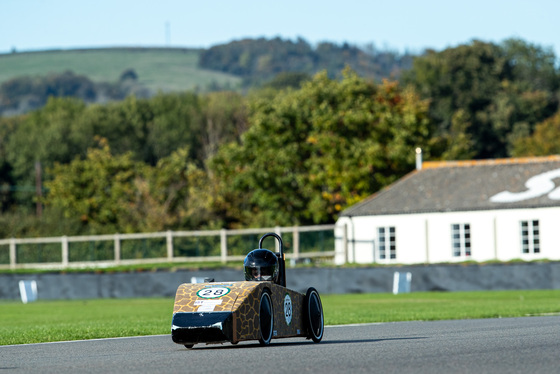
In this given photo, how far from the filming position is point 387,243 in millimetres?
50844

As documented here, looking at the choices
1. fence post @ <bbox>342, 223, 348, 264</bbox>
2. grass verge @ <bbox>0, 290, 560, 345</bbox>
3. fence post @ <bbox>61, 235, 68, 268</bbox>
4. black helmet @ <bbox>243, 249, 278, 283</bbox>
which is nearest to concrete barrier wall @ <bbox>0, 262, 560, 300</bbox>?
grass verge @ <bbox>0, 290, 560, 345</bbox>

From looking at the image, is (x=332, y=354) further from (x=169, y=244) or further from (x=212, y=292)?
(x=169, y=244)

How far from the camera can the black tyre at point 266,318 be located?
1319 centimetres

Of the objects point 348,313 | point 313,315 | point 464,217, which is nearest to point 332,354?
point 313,315

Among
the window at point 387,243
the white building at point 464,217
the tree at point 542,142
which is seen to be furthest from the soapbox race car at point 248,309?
the tree at point 542,142

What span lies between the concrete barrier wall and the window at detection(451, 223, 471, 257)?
12267 millimetres

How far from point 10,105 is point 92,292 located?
159427mm

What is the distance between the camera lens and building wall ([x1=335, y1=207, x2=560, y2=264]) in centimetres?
4747

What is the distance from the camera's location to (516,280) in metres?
35.1

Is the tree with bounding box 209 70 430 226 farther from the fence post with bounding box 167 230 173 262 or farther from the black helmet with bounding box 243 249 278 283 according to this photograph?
the black helmet with bounding box 243 249 278 283

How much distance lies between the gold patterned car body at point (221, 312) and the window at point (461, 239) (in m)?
36.6

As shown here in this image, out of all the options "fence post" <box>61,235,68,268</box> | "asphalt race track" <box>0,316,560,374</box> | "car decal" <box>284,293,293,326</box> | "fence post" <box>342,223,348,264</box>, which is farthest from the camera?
"fence post" <box>61,235,68,268</box>

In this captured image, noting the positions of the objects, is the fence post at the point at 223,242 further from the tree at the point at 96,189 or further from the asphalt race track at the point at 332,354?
the asphalt race track at the point at 332,354

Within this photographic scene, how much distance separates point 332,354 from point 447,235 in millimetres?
38190
